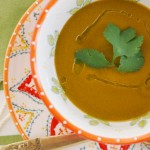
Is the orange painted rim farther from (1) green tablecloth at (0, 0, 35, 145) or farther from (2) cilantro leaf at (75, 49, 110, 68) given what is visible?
(2) cilantro leaf at (75, 49, 110, 68)

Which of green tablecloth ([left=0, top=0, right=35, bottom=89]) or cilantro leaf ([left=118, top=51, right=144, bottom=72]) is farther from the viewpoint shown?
green tablecloth ([left=0, top=0, right=35, bottom=89])

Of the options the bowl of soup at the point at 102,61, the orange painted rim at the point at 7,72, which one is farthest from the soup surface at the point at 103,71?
the orange painted rim at the point at 7,72

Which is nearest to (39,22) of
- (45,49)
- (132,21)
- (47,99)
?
(45,49)

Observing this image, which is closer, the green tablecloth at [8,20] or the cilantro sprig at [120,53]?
the cilantro sprig at [120,53]

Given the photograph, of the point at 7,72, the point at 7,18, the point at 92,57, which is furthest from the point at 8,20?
the point at 92,57

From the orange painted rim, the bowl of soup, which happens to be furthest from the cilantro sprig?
the orange painted rim

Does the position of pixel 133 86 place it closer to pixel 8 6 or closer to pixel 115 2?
pixel 115 2

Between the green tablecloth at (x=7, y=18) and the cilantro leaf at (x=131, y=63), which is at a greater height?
the green tablecloth at (x=7, y=18)

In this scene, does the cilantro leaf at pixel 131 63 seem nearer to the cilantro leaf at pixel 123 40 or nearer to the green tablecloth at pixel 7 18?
the cilantro leaf at pixel 123 40
